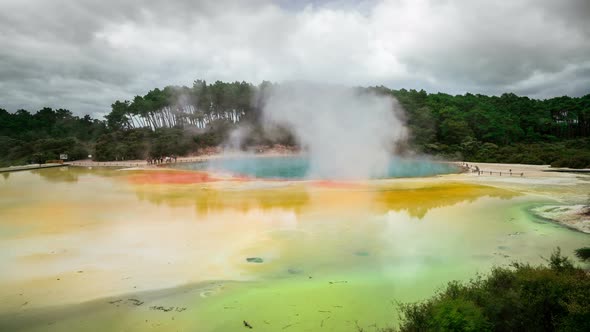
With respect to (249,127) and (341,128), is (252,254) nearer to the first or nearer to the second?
(341,128)

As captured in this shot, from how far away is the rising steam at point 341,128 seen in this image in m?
29.3

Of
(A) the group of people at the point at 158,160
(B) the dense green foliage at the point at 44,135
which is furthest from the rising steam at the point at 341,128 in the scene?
(B) the dense green foliage at the point at 44,135

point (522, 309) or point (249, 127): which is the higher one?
point (249, 127)

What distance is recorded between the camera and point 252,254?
29.1 ft

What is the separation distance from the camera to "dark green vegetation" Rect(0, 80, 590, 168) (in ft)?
144

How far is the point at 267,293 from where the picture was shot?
6695 mm

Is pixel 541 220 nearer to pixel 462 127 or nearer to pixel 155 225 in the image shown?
pixel 155 225

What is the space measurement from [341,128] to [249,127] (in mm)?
22714

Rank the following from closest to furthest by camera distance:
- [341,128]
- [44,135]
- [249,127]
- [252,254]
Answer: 1. [252,254]
2. [341,128]
3. [249,127]
4. [44,135]

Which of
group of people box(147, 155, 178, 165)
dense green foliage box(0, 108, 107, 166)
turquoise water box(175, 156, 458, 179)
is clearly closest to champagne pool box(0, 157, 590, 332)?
turquoise water box(175, 156, 458, 179)

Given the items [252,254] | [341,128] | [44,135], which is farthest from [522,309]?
[44,135]

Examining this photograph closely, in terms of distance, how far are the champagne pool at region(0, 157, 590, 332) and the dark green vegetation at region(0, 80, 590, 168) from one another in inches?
1032

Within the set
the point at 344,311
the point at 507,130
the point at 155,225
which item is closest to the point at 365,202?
the point at 155,225

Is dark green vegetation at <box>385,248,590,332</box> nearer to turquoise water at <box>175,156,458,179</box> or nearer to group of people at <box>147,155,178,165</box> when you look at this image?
turquoise water at <box>175,156,458,179</box>
